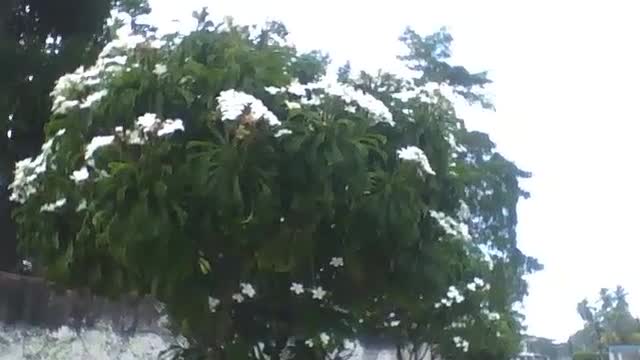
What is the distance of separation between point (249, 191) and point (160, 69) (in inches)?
29.3

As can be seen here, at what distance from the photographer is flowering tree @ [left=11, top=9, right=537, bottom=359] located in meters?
3.21

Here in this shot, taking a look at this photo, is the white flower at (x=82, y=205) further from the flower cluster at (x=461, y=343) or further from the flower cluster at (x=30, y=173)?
the flower cluster at (x=461, y=343)

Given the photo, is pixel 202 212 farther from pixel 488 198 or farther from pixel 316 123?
pixel 488 198

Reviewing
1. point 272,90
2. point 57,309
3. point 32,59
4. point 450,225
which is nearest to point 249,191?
point 272,90

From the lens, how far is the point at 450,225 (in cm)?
369

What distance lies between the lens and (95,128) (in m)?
3.58

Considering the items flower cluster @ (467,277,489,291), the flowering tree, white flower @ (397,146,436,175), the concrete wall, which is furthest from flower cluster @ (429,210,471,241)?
the concrete wall

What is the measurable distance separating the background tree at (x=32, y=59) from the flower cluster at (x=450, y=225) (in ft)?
16.3

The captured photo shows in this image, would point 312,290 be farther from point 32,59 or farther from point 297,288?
point 32,59

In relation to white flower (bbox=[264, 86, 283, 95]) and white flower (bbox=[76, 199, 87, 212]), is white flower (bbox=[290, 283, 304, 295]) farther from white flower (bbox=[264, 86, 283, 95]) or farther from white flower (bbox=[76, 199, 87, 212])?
white flower (bbox=[76, 199, 87, 212])

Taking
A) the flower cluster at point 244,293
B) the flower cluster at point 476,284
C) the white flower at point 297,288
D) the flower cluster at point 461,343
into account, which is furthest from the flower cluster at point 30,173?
the flower cluster at point 461,343

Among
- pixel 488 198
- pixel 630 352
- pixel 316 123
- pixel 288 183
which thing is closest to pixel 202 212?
pixel 288 183

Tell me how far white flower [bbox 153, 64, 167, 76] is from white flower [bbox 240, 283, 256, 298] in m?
0.94

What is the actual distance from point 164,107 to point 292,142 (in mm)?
598
